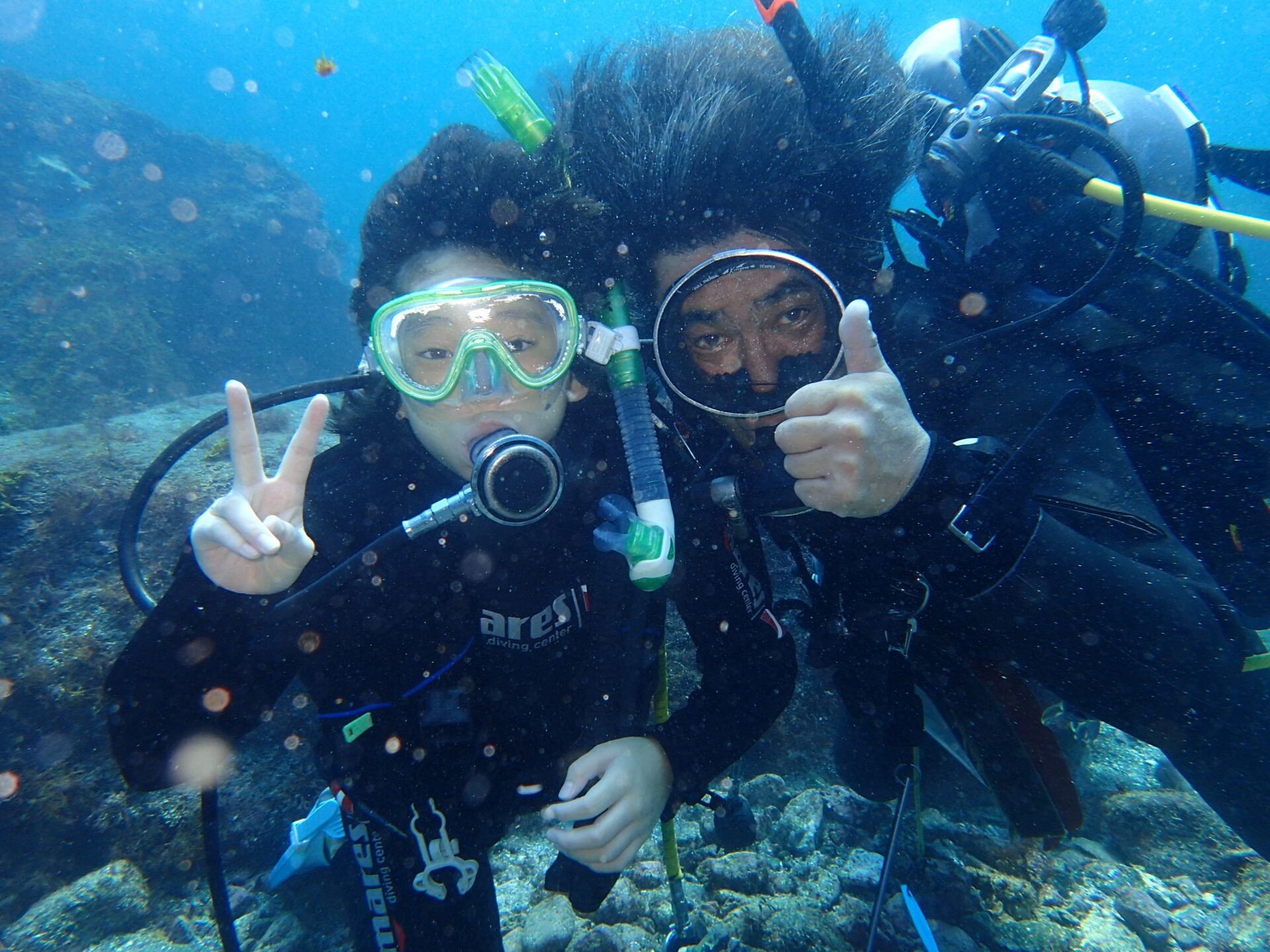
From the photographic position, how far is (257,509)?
1784mm

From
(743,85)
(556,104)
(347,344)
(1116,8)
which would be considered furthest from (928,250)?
(1116,8)

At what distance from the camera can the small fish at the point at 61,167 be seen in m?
17.7

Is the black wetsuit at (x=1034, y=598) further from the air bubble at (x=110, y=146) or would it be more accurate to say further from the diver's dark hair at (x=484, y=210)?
the air bubble at (x=110, y=146)

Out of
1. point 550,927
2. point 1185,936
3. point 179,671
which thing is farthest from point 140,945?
point 1185,936

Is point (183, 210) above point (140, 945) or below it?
above

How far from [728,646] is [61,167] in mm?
25662

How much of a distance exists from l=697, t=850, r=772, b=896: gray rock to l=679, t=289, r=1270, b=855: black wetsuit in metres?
1.38

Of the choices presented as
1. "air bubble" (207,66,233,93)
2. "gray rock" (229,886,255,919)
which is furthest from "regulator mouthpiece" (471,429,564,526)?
"air bubble" (207,66,233,93)

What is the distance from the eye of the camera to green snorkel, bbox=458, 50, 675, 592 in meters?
1.85

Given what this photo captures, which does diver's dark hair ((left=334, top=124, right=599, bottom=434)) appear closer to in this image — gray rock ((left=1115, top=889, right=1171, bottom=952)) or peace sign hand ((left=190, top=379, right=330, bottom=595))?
peace sign hand ((left=190, top=379, right=330, bottom=595))

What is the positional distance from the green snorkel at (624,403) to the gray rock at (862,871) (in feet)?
8.17

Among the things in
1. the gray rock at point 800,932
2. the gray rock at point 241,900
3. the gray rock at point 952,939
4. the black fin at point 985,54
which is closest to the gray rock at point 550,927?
the gray rock at point 800,932

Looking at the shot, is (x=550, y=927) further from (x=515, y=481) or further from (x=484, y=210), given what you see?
(x=484, y=210)

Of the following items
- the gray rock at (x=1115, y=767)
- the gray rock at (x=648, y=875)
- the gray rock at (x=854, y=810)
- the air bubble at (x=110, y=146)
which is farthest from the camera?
the air bubble at (x=110, y=146)
